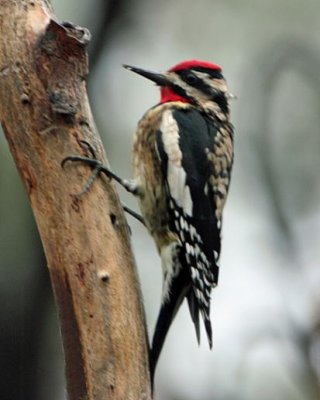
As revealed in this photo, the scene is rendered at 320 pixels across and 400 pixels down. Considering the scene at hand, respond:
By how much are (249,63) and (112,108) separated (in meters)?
1.26

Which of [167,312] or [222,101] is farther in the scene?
[222,101]

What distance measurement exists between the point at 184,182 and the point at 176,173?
1.9 inches

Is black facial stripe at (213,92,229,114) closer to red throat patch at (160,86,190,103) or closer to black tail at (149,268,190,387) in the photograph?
red throat patch at (160,86,190,103)

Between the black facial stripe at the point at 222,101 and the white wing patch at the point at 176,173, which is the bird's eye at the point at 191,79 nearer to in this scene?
the black facial stripe at the point at 222,101

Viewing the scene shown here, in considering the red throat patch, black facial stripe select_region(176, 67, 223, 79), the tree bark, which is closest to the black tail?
the tree bark

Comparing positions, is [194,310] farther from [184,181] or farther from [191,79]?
[191,79]

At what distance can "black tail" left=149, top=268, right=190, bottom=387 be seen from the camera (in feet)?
12.9

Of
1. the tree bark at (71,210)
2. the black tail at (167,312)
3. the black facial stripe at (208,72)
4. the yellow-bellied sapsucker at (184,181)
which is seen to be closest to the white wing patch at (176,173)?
the yellow-bellied sapsucker at (184,181)

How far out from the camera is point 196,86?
4930mm

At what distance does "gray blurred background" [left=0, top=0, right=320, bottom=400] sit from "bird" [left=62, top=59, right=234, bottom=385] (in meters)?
1.16

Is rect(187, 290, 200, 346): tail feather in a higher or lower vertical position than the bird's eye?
lower

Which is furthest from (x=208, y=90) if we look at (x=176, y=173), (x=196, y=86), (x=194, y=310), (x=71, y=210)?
(x=71, y=210)

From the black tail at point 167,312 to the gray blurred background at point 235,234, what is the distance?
4.43 feet

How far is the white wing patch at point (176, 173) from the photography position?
4473 mm
